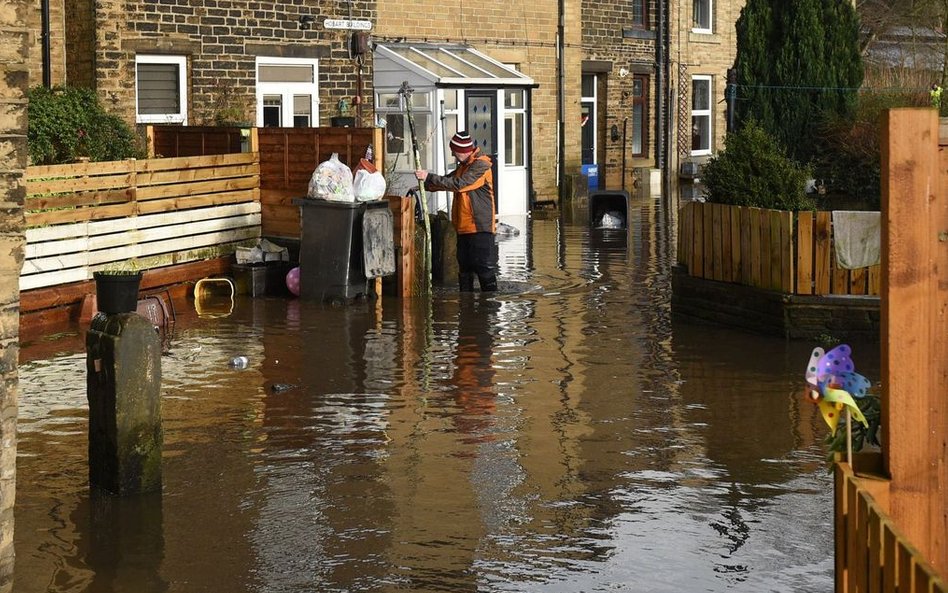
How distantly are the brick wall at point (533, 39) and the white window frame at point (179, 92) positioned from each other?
17.3 ft

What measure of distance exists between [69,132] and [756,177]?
25.1 ft

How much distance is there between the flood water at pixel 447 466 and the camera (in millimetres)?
7012

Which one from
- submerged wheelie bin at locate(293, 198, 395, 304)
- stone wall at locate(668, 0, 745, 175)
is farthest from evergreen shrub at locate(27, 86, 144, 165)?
stone wall at locate(668, 0, 745, 175)

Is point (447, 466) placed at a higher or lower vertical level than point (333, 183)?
lower

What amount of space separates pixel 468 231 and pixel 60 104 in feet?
16.4

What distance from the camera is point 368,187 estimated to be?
1600cm

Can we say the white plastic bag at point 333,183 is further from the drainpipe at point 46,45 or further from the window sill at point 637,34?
the window sill at point 637,34

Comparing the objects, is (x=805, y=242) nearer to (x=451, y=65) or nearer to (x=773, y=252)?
(x=773, y=252)

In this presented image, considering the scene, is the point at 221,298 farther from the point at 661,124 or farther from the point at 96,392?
the point at 661,124

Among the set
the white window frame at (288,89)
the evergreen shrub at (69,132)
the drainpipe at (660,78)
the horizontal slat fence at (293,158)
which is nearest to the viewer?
the horizontal slat fence at (293,158)

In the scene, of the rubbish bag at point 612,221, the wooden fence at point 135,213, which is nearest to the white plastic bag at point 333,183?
the wooden fence at point 135,213

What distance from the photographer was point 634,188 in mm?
35812


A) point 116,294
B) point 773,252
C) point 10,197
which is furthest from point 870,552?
point 773,252

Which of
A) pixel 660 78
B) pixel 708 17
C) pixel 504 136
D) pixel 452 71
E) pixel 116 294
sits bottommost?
pixel 116 294
